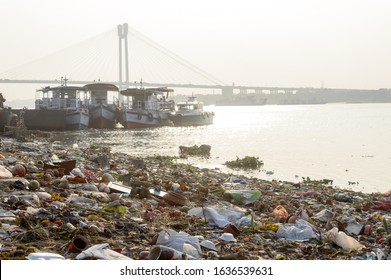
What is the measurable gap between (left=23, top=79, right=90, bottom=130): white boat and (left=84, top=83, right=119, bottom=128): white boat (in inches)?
36.1

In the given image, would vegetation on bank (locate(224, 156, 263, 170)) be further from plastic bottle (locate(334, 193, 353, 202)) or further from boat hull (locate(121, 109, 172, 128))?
boat hull (locate(121, 109, 172, 128))

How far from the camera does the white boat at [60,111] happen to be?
32250 mm

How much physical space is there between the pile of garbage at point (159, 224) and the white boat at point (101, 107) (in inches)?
1130

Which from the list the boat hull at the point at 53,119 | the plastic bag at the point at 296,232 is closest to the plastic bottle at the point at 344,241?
the plastic bag at the point at 296,232

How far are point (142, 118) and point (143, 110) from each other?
846mm

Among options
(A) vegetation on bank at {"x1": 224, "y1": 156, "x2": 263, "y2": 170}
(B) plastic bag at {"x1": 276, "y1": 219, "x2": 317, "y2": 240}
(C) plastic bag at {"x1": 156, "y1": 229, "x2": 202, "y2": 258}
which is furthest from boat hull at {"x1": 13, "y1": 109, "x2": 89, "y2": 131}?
(C) plastic bag at {"x1": 156, "y1": 229, "x2": 202, "y2": 258}

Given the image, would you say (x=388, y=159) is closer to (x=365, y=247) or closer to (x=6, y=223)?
(x=365, y=247)

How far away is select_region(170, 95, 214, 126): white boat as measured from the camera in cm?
4438

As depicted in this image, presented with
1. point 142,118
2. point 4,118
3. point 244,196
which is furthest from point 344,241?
point 142,118

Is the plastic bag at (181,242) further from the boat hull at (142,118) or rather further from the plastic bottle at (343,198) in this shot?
the boat hull at (142,118)

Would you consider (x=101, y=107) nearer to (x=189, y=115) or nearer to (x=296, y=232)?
(x=189, y=115)

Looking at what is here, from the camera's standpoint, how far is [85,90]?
Result: 37.2 metres

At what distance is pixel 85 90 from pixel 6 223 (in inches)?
1325
